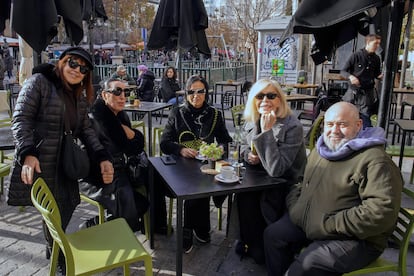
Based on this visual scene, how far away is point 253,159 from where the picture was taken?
2809 mm

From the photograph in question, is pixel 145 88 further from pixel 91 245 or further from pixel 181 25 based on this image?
pixel 91 245

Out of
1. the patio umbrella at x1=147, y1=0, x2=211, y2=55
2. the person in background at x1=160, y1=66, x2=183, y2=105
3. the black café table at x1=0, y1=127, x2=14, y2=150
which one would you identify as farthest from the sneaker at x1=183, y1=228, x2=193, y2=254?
the person in background at x1=160, y1=66, x2=183, y2=105

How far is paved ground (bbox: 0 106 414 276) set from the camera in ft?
9.30

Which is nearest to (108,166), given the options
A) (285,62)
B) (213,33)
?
(285,62)

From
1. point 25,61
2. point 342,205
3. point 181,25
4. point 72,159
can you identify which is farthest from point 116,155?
point 181,25

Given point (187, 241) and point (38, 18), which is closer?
point (187, 241)

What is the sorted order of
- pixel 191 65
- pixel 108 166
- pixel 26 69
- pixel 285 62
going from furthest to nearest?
pixel 191 65 → pixel 285 62 → pixel 26 69 → pixel 108 166

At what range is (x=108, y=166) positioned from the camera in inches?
110

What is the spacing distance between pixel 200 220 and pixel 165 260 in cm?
46

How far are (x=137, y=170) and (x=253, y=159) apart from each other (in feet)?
3.58

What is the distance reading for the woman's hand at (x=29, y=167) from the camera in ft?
7.57

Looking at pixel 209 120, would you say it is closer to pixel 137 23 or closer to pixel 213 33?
pixel 213 33

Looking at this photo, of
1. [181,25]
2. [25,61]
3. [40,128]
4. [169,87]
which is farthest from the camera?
[169,87]

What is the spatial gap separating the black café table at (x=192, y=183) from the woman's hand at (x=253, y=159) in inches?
2.2
